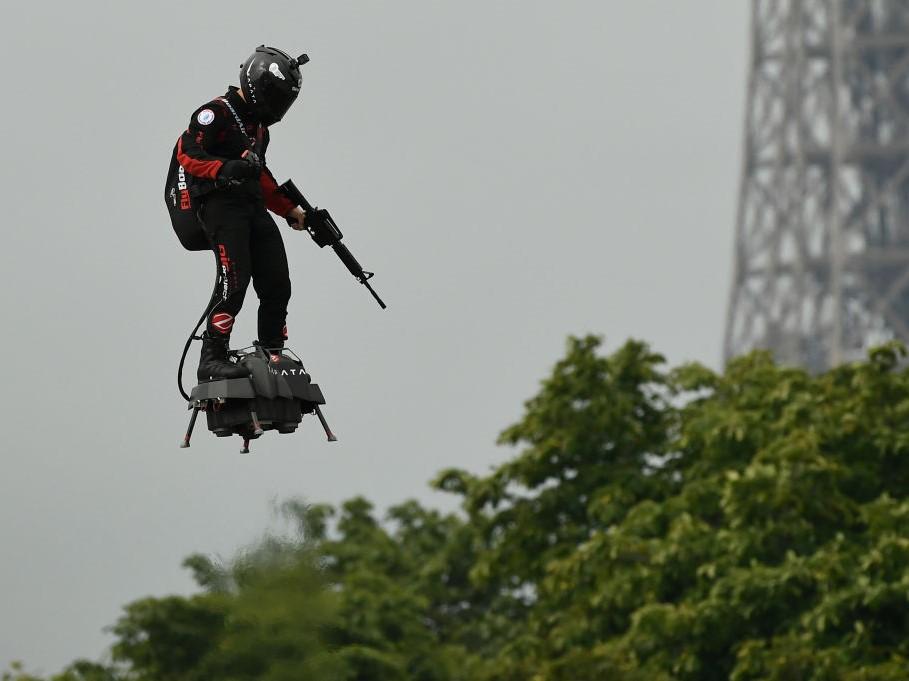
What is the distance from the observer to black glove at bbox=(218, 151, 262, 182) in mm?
18906

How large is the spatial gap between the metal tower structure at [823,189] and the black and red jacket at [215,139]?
147150 millimetres

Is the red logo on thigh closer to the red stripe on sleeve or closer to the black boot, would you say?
the black boot

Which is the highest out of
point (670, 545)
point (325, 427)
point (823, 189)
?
point (823, 189)

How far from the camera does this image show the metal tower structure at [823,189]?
168 metres

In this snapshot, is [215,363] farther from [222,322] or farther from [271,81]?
[271,81]

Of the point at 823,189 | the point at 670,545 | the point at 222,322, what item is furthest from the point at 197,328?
the point at 823,189

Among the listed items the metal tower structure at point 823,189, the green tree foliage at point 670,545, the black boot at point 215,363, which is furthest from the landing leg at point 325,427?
the metal tower structure at point 823,189

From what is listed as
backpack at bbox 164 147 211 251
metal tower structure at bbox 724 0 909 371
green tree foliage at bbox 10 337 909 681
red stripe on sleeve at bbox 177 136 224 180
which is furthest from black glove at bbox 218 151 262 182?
metal tower structure at bbox 724 0 909 371

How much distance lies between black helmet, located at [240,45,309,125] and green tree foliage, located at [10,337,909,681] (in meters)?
16.0

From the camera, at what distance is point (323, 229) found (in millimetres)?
19906

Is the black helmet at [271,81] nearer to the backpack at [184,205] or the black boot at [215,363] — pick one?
the backpack at [184,205]

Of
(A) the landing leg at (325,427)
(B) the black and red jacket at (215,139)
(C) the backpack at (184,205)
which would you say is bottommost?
(A) the landing leg at (325,427)

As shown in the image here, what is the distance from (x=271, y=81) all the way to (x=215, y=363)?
6.87 feet

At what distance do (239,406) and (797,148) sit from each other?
155649mm
